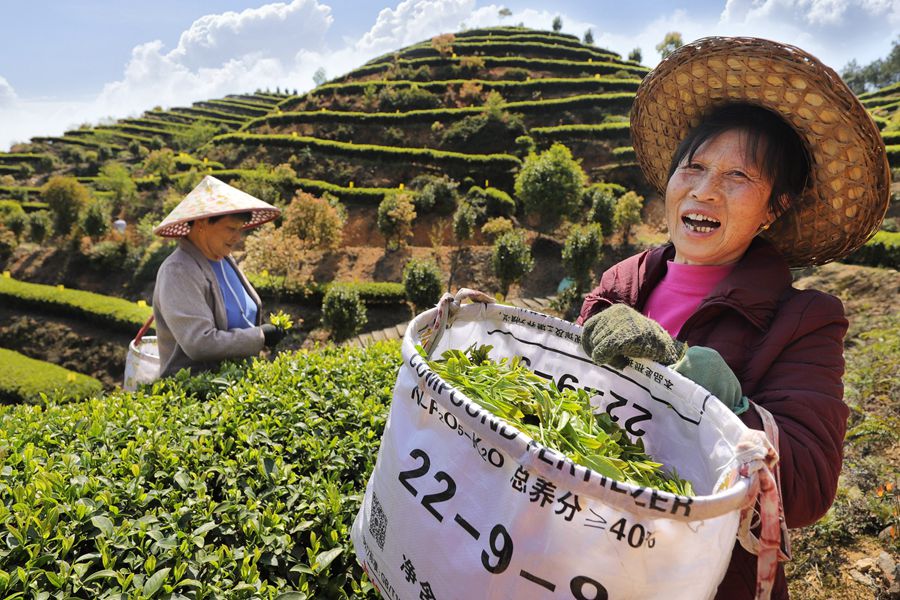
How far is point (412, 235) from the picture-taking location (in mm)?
17250

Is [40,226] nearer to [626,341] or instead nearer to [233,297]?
[233,297]

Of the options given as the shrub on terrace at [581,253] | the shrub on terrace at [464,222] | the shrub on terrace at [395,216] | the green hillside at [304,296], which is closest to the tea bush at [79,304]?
the green hillside at [304,296]

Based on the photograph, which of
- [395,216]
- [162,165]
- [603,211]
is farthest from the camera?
[162,165]

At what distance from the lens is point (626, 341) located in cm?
119

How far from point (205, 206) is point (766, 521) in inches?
141

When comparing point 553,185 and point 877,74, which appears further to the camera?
point 877,74

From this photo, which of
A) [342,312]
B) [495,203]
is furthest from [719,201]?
[495,203]

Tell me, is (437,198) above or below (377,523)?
below

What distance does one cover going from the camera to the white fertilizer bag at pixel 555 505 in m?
0.81

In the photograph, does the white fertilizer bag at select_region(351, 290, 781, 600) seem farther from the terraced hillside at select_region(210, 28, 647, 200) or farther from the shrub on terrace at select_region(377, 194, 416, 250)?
the terraced hillside at select_region(210, 28, 647, 200)

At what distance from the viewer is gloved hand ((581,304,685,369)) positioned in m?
1.20

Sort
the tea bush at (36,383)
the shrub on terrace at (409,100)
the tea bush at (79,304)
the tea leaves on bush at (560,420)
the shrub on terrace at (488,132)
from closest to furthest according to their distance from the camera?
the tea leaves on bush at (560,420)
the tea bush at (36,383)
the tea bush at (79,304)
the shrub on terrace at (488,132)
the shrub on terrace at (409,100)

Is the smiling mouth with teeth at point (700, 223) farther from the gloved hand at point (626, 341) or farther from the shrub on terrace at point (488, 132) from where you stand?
the shrub on terrace at point (488, 132)

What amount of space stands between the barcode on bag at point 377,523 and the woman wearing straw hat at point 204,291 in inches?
95.5
